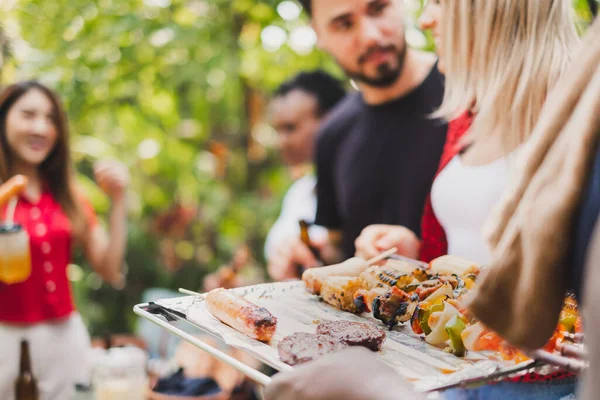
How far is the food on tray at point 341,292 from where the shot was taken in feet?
2.97

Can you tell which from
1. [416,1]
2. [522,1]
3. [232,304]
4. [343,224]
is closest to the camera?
[232,304]

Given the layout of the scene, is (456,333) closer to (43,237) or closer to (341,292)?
(341,292)

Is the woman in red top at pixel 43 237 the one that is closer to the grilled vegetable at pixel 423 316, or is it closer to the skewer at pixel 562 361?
the grilled vegetable at pixel 423 316

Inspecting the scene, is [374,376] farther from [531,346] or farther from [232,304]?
[232,304]

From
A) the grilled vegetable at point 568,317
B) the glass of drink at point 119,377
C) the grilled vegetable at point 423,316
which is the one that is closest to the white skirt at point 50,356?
the glass of drink at point 119,377

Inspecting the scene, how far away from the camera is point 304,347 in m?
0.69

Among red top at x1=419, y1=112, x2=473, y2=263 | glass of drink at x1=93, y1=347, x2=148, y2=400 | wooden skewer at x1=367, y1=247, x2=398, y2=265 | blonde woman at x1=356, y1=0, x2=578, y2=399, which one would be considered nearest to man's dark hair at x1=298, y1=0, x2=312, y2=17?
blonde woman at x1=356, y1=0, x2=578, y2=399

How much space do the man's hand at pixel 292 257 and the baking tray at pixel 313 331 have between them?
1.89 feet

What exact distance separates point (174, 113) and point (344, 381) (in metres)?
2.55

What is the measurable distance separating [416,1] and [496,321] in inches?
65.5

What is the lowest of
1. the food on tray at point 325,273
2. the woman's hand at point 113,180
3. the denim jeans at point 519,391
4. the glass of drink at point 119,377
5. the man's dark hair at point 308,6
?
the glass of drink at point 119,377

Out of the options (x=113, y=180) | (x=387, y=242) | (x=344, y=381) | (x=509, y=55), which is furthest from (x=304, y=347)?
(x=113, y=180)

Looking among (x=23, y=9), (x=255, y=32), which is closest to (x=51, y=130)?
(x=23, y=9)

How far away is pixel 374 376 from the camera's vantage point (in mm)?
518
